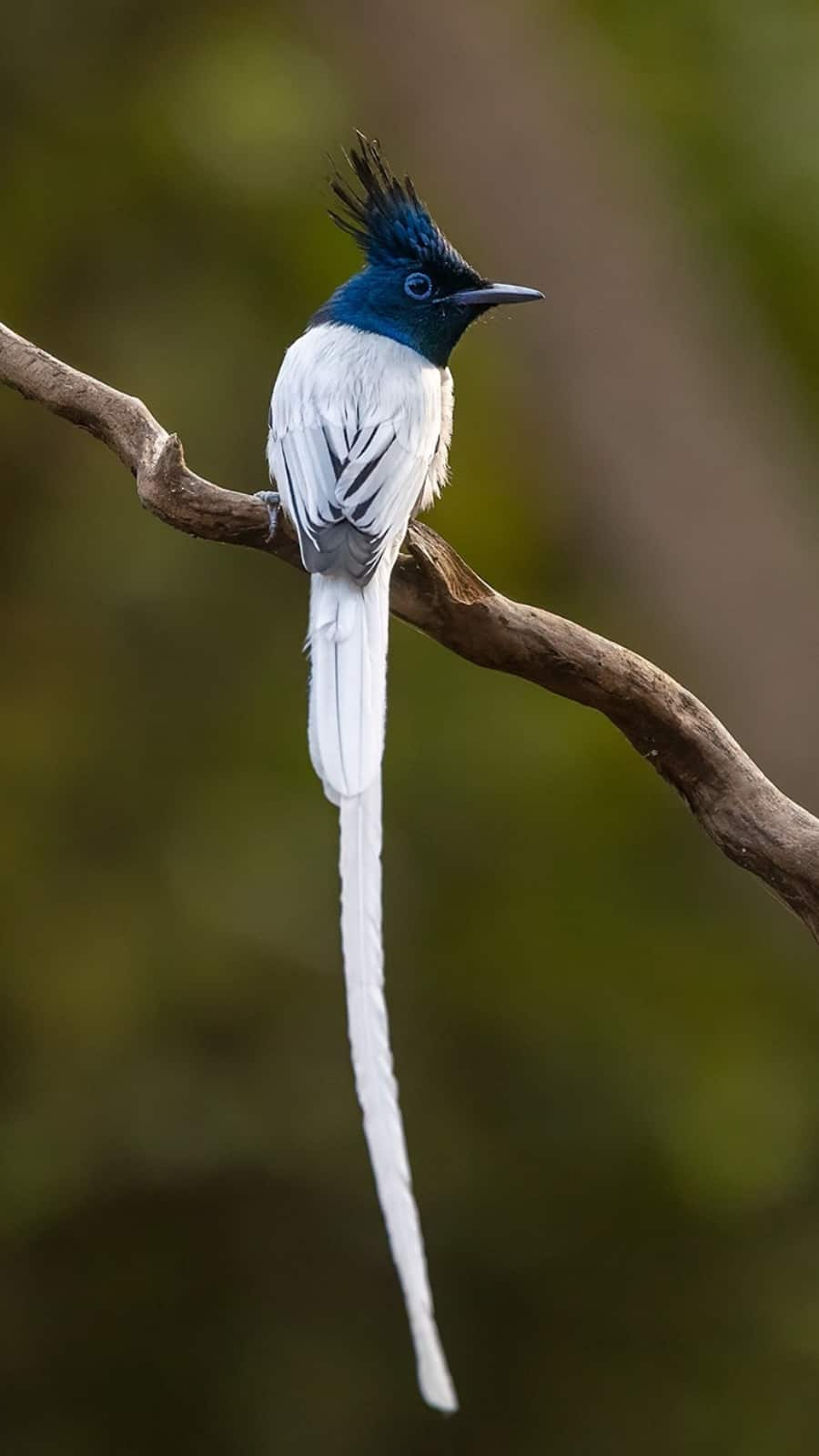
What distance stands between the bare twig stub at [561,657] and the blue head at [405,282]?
713 mm

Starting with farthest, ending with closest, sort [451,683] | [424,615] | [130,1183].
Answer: [451,683] < [130,1183] < [424,615]

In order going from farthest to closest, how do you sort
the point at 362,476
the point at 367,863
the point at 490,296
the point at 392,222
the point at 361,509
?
the point at 392,222
the point at 490,296
the point at 362,476
the point at 361,509
the point at 367,863

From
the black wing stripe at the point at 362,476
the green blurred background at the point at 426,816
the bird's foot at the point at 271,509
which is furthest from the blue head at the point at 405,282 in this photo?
the green blurred background at the point at 426,816

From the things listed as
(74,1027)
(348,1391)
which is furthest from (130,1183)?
(348,1391)

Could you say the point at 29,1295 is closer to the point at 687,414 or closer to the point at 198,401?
the point at 198,401

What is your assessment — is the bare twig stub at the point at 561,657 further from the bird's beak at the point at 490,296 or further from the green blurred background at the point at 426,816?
the green blurred background at the point at 426,816

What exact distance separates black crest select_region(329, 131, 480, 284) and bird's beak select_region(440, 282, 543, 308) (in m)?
0.05

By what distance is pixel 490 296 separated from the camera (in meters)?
3.30

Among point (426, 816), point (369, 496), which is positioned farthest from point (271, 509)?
point (426, 816)

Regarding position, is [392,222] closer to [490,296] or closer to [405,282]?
[405,282]

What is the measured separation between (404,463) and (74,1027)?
9.53ft

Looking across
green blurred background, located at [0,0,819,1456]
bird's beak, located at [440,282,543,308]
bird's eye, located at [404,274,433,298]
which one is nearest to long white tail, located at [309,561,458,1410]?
bird's beak, located at [440,282,543,308]

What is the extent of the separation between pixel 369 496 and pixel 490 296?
0.75 metres

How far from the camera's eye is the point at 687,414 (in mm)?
5707
